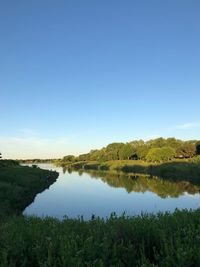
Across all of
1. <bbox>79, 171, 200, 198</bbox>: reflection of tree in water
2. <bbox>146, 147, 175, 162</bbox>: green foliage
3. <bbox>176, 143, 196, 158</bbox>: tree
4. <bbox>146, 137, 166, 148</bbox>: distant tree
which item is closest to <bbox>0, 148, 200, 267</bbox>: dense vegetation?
<bbox>79, 171, 200, 198</bbox>: reflection of tree in water

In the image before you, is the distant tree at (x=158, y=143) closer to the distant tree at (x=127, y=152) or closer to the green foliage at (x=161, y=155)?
the distant tree at (x=127, y=152)

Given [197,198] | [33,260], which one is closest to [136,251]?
[33,260]

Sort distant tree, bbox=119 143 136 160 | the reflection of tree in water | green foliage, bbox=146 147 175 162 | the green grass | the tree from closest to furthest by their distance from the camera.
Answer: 1. the green grass
2. the reflection of tree in water
3. green foliage, bbox=146 147 175 162
4. the tree
5. distant tree, bbox=119 143 136 160

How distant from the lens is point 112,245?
24.5 ft

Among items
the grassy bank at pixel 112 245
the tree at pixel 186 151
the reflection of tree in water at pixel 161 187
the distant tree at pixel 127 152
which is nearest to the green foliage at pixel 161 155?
the tree at pixel 186 151

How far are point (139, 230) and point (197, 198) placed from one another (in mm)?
34140

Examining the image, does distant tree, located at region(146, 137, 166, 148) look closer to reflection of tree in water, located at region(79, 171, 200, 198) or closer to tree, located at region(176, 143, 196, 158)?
tree, located at region(176, 143, 196, 158)

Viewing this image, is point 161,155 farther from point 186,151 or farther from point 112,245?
point 112,245

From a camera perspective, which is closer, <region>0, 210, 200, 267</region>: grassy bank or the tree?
<region>0, 210, 200, 267</region>: grassy bank

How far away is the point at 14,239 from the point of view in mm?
7824

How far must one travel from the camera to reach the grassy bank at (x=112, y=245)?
6.28 m

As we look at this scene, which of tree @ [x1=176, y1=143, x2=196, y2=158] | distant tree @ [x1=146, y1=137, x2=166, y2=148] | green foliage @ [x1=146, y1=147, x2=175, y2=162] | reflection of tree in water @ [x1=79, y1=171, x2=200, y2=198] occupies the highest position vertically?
distant tree @ [x1=146, y1=137, x2=166, y2=148]

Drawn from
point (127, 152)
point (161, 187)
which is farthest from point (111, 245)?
point (127, 152)

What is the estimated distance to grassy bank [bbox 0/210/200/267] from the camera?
6.28 m
